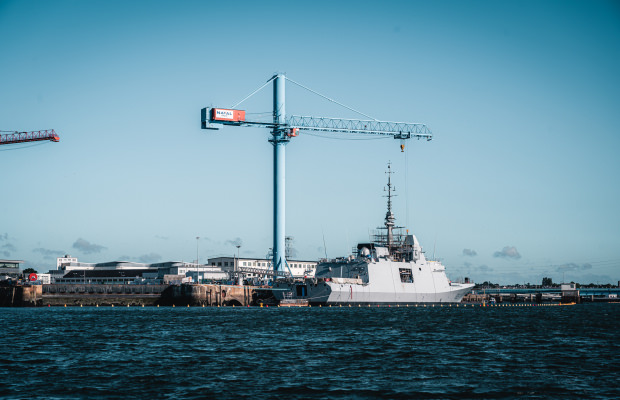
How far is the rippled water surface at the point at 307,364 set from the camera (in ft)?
77.2

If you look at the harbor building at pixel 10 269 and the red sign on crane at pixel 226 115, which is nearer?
the red sign on crane at pixel 226 115

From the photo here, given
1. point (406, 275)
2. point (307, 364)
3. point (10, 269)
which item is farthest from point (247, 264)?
point (307, 364)

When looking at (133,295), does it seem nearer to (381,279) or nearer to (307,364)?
(381,279)

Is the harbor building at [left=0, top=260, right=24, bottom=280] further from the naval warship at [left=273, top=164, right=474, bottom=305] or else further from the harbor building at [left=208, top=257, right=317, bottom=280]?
the naval warship at [left=273, top=164, right=474, bottom=305]

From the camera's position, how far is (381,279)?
100m

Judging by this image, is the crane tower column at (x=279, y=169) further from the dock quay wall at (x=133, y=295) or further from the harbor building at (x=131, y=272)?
the harbor building at (x=131, y=272)

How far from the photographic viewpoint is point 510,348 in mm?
37125

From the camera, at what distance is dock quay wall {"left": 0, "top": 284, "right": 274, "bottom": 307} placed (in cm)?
10581

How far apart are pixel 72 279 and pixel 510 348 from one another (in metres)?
148

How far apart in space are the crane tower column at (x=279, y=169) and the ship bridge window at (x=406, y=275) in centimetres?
2299

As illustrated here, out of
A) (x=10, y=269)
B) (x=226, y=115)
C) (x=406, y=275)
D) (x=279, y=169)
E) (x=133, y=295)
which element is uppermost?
(x=226, y=115)

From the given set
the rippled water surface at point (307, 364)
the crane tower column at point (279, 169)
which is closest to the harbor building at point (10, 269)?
the crane tower column at point (279, 169)

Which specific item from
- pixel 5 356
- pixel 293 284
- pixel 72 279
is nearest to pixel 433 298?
pixel 293 284

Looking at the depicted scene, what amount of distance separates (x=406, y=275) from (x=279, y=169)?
29782 mm
